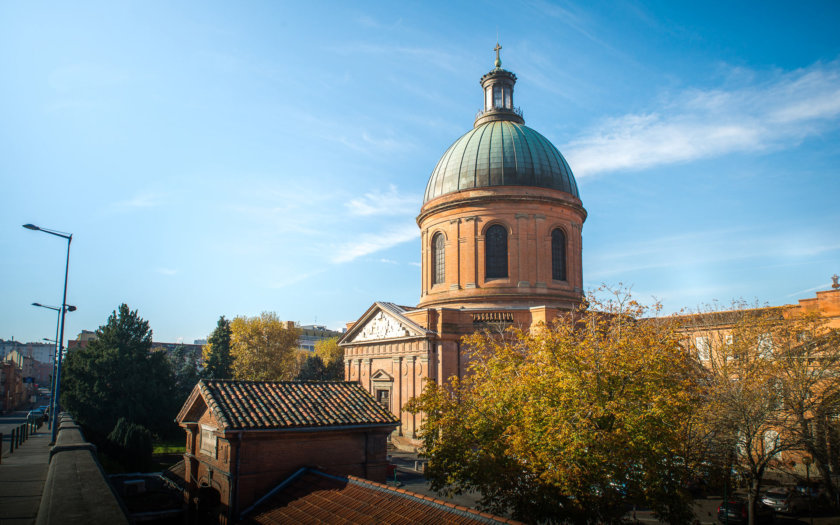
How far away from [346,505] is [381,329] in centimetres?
2100

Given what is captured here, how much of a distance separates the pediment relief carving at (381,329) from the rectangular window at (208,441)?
15.3 meters

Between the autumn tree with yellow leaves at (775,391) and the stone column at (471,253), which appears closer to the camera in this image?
the autumn tree with yellow leaves at (775,391)

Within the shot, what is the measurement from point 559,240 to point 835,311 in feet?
45.4

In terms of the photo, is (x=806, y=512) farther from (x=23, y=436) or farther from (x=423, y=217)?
(x=23, y=436)

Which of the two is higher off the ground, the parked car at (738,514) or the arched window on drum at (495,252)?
the arched window on drum at (495,252)

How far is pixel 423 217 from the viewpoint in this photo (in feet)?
116

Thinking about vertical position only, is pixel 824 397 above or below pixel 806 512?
above

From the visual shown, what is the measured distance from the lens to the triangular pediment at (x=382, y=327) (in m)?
30.1

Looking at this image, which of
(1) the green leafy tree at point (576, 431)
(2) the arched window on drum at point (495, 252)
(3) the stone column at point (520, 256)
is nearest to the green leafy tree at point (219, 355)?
(2) the arched window on drum at point (495, 252)

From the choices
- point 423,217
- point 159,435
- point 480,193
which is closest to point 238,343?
point 159,435

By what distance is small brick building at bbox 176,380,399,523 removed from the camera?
13422 mm

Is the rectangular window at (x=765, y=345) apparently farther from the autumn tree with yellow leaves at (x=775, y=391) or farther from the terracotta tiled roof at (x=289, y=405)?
the terracotta tiled roof at (x=289, y=405)

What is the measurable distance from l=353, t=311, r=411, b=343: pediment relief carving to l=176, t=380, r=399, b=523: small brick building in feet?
45.2

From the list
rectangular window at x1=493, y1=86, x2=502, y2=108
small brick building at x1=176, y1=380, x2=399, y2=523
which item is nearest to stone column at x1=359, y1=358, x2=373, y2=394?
small brick building at x1=176, y1=380, x2=399, y2=523
